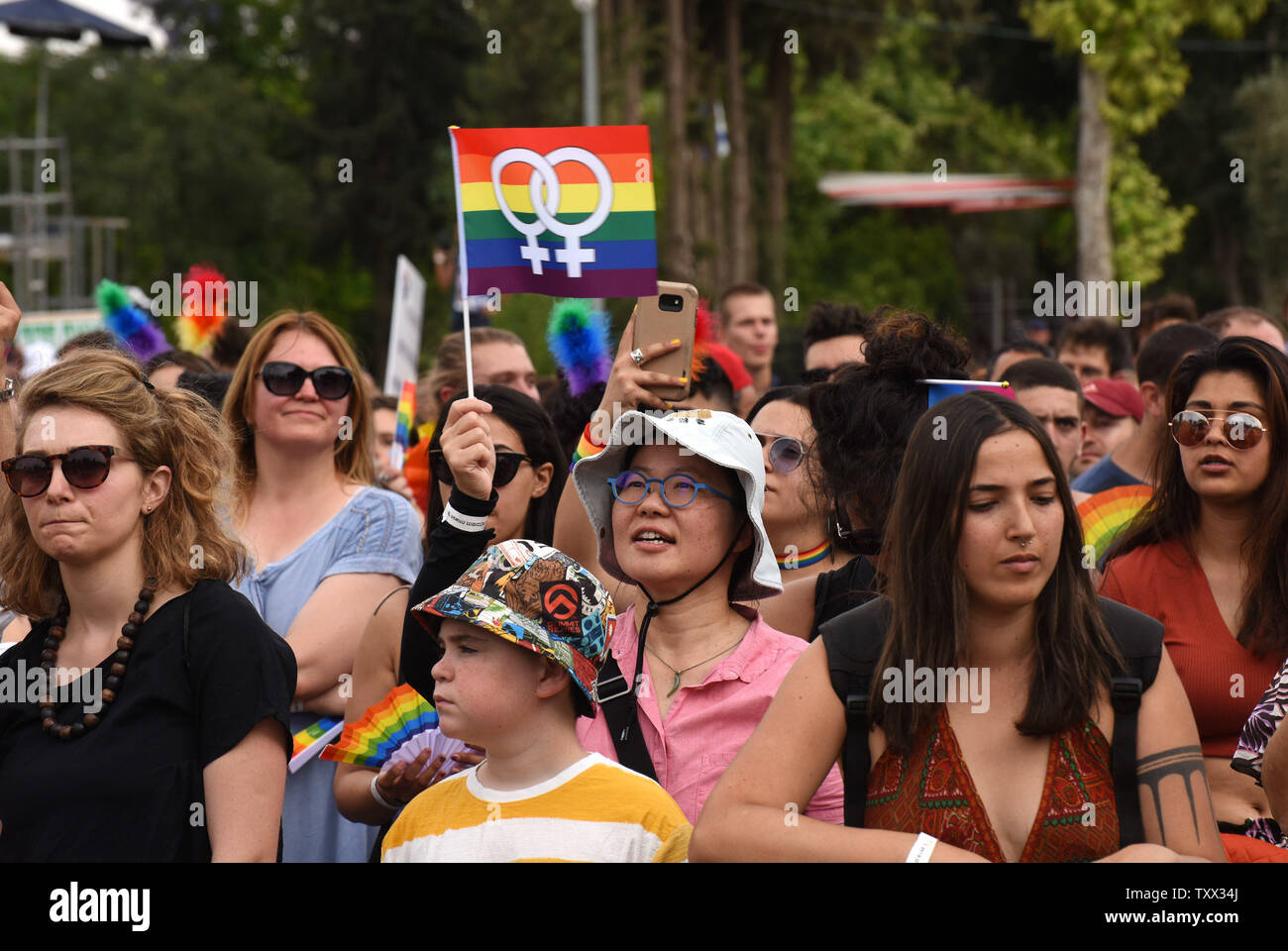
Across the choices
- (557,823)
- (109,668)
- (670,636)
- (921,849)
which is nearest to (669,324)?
(670,636)

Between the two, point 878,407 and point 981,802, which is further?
point 878,407

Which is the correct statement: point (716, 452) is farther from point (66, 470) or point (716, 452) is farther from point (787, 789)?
point (66, 470)

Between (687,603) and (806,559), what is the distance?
44.3 inches

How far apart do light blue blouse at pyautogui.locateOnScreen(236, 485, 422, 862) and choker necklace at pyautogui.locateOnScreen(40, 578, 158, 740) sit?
3.92 ft

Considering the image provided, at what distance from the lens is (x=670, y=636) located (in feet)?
12.8

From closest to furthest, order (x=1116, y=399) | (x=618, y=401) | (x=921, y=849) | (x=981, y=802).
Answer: (x=921, y=849) → (x=981, y=802) → (x=618, y=401) → (x=1116, y=399)

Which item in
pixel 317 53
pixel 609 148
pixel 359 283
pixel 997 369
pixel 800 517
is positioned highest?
pixel 317 53

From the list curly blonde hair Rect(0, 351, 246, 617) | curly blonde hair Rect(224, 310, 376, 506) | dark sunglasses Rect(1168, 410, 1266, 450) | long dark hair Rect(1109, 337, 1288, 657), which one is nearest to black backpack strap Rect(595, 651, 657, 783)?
curly blonde hair Rect(0, 351, 246, 617)

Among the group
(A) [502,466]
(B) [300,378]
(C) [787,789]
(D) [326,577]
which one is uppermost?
(B) [300,378]

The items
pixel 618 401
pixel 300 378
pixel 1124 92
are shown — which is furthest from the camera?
pixel 1124 92
